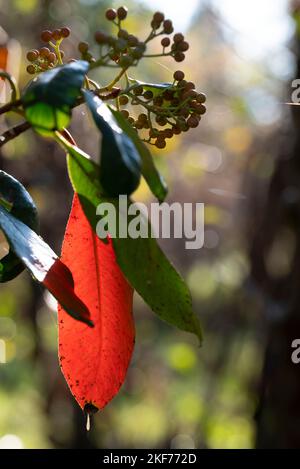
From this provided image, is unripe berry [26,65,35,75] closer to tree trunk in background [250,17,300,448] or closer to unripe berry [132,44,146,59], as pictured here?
unripe berry [132,44,146,59]

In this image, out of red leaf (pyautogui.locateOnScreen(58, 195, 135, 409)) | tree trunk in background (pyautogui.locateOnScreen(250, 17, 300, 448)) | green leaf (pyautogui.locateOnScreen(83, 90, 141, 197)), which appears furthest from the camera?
tree trunk in background (pyautogui.locateOnScreen(250, 17, 300, 448))

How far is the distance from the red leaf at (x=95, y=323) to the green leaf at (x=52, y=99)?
19 centimetres

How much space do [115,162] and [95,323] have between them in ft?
0.89

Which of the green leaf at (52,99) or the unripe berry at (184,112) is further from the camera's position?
the unripe berry at (184,112)

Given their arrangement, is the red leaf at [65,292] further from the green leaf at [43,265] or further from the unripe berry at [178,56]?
the unripe berry at [178,56]

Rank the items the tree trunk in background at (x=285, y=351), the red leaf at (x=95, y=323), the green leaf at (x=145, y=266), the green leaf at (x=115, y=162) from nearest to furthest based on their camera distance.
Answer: the green leaf at (x=115, y=162), the green leaf at (x=145, y=266), the red leaf at (x=95, y=323), the tree trunk in background at (x=285, y=351)

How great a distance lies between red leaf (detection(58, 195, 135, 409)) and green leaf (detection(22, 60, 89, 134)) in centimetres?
19

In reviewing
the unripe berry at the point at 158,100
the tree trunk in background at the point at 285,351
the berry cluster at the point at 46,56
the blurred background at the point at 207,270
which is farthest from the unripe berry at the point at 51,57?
the tree trunk in background at the point at 285,351

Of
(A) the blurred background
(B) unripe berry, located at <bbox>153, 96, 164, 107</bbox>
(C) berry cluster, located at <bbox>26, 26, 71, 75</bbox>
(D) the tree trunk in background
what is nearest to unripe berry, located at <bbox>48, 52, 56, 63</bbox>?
(C) berry cluster, located at <bbox>26, 26, 71, 75</bbox>

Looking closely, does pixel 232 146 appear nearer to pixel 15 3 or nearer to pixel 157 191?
pixel 15 3

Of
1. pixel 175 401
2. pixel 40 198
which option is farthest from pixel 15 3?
pixel 175 401

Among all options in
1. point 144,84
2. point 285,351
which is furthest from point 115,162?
point 285,351

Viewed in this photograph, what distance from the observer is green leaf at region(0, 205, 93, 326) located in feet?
1.60

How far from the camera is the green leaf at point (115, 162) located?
433mm
